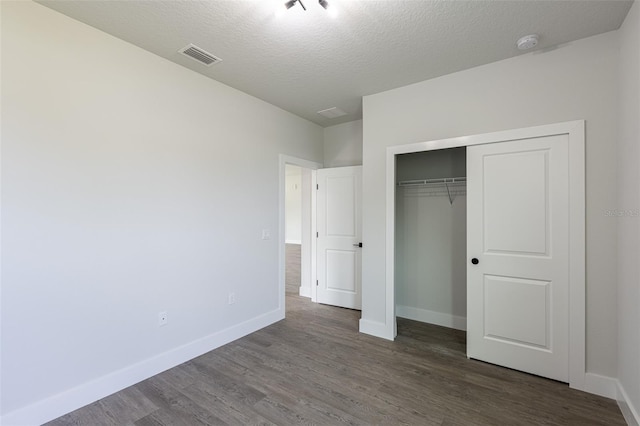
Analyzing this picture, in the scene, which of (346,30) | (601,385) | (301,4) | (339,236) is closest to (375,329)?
(339,236)

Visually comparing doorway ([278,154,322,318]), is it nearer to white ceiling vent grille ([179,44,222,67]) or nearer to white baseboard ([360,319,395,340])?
white baseboard ([360,319,395,340])

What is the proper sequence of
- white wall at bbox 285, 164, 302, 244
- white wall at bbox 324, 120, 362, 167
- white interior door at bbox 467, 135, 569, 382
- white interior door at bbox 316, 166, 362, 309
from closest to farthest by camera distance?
white interior door at bbox 467, 135, 569, 382 → white interior door at bbox 316, 166, 362, 309 → white wall at bbox 324, 120, 362, 167 → white wall at bbox 285, 164, 302, 244

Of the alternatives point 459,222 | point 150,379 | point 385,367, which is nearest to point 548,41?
point 459,222

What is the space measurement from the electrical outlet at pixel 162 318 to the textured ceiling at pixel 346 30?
2.36 meters

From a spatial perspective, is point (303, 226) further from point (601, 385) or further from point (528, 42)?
point (601, 385)

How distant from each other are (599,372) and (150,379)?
367cm

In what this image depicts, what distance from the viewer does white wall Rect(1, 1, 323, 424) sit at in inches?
73.4

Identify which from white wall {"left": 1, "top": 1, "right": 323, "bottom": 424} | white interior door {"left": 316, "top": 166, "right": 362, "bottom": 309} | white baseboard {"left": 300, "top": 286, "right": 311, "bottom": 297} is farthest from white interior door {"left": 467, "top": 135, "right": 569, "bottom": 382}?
white baseboard {"left": 300, "top": 286, "right": 311, "bottom": 297}

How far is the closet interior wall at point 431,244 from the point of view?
3523 millimetres

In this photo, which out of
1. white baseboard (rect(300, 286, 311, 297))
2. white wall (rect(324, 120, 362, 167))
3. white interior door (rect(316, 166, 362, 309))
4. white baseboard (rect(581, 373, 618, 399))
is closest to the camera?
white baseboard (rect(581, 373, 618, 399))

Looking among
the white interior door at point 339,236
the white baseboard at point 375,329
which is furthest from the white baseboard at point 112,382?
the white interior door at point 339,236

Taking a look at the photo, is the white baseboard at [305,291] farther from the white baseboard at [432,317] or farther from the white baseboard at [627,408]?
the white baseboard at [627,408]

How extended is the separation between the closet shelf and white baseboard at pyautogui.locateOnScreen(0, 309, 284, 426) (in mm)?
2738

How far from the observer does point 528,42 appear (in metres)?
2.32
